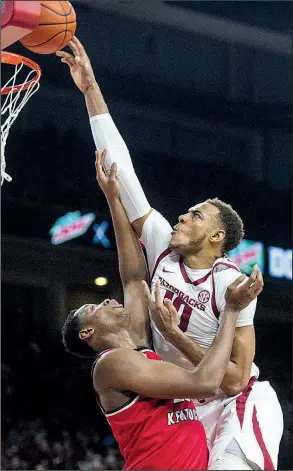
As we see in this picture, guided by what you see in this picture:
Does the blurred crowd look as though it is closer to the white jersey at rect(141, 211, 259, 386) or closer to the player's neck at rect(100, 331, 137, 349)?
the white jersey at rect(141, 211, 259, 386)

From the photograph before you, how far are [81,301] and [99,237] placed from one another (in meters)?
0.74

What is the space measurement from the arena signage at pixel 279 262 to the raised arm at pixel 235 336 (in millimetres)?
6408

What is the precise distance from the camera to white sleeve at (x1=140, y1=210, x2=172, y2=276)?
334cm

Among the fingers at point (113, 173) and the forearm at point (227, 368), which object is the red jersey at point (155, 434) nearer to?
the forearm at point (227, 368)

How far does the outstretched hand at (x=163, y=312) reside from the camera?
2.87 metres

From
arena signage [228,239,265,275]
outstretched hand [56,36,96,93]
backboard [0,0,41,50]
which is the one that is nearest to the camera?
backboard [0,0,41,50]

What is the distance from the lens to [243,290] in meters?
2.81

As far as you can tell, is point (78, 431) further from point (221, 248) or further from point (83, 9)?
point (221, 248)

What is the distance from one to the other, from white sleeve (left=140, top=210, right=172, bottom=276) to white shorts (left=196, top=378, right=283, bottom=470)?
2.06 ft

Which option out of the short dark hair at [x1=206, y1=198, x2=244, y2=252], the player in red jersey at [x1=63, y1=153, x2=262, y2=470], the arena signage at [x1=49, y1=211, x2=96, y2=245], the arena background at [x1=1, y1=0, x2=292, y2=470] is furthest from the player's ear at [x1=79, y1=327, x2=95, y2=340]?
the arena signage at [x1=49, y1=211, x2=96, y2=245]

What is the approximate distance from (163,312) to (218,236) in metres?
0.58

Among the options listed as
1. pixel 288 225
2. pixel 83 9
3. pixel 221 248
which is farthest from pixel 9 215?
pixel 221 248

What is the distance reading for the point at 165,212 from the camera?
30.2 feet

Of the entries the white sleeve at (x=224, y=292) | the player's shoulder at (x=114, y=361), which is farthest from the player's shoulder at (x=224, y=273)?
the player's shoulder at (x=114, y=361)
